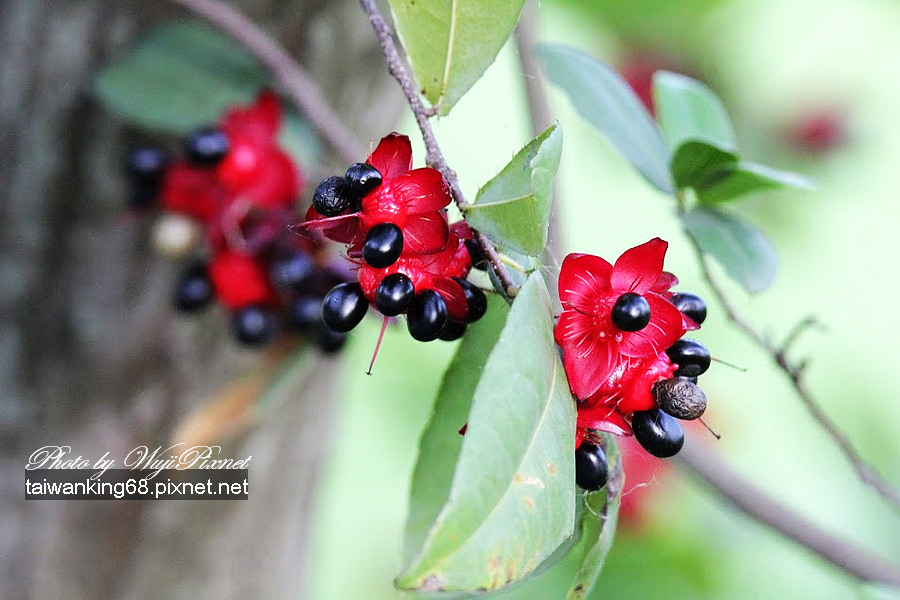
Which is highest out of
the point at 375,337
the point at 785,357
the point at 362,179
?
the point at 362,179

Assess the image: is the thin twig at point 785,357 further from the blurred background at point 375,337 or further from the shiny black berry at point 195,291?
the shiny black berry at point 195,291

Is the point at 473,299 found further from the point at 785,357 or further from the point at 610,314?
the point at 785,357

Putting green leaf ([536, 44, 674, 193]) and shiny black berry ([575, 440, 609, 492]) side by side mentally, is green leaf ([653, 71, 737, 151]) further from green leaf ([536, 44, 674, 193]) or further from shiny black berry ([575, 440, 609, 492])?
shiny black berry ([575, 440, 609, 492])

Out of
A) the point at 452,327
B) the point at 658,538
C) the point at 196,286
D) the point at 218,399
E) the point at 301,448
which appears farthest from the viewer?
the point at 658,538

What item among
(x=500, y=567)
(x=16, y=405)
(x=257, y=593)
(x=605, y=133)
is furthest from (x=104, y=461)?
(x=500, y=567)

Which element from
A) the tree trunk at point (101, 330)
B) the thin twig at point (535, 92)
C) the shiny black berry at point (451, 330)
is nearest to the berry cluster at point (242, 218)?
the tree trunk at point (101, 330)

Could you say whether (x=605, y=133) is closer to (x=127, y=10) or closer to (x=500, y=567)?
(x=500, y=567)

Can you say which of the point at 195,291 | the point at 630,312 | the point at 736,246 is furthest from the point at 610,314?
the point at 195,291
